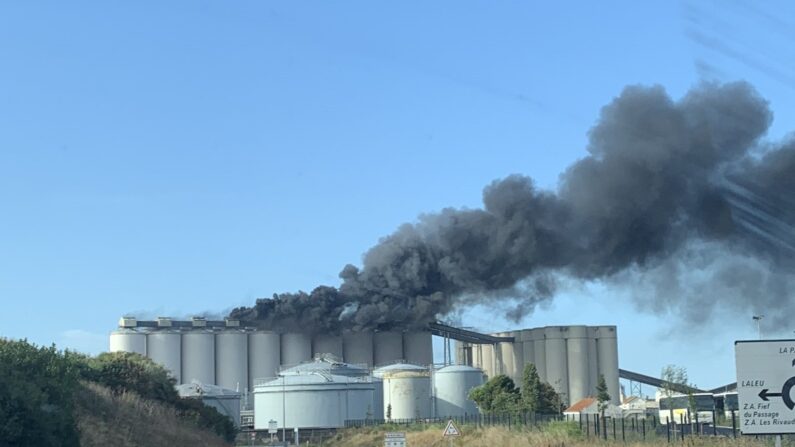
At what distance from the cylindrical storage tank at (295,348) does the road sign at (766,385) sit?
99.1 metres

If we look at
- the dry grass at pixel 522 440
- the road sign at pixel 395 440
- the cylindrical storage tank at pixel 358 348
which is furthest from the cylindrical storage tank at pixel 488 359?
the road sign at pixel 395 440

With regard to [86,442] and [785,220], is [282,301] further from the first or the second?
[86,442]

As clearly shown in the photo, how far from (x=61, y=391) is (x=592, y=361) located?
3440 inches

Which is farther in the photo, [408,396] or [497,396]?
[408,396]

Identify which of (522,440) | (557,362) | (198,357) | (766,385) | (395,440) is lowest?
(522,440)

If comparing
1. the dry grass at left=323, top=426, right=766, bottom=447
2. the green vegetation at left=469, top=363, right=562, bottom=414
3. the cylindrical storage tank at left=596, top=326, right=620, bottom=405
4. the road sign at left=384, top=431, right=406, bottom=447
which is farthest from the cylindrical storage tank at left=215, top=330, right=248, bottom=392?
the road sign at left=384, top=431, right=406, bottom=447

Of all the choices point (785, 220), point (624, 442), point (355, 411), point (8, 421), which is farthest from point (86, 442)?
point (355, 411)

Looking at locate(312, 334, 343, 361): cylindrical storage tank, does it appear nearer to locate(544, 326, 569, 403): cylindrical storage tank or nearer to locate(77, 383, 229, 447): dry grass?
locate(544, 326, 569, 403): cylindrical storage tank

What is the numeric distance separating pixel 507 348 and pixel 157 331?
1603 inches

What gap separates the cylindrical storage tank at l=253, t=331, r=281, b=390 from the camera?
115688mm

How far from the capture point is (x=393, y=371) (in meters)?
104

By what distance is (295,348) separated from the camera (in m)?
116

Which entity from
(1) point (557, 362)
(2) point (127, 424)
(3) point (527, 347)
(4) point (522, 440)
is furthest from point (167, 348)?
(4) point (522, 440)

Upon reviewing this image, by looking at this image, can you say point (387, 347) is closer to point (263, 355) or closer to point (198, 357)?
point (263, 355)
